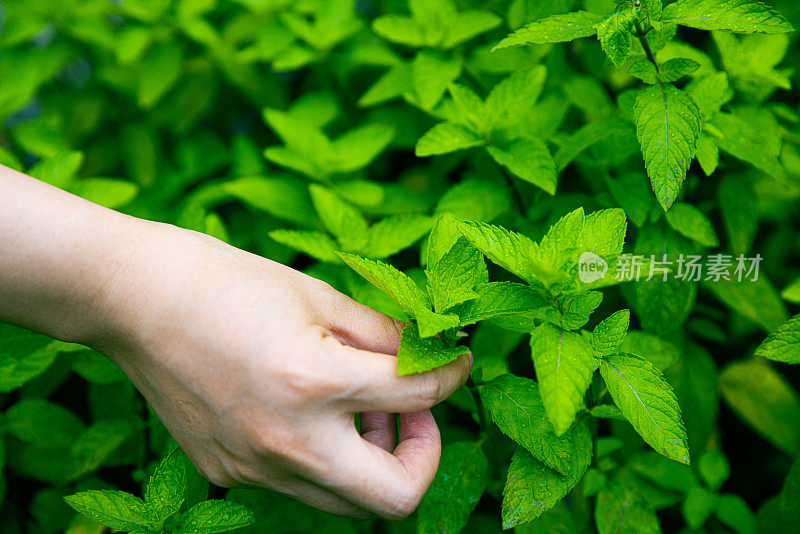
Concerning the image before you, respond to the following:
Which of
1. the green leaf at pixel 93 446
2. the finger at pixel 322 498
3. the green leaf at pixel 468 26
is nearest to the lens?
the finger at pixel 322 498

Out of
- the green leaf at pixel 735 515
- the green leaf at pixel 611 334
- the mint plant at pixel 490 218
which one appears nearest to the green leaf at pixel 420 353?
the mint plant at pixel 490 218

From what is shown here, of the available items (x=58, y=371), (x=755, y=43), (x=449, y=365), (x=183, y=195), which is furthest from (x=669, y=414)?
(x=183, y=195)

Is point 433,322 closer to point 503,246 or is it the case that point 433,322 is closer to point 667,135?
point 503,246

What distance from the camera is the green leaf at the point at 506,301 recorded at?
3.40 feet

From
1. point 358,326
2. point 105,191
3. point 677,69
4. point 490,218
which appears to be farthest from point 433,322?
point 105,191

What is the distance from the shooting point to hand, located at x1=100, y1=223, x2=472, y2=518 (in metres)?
0.92

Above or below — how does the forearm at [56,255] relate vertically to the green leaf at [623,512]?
above

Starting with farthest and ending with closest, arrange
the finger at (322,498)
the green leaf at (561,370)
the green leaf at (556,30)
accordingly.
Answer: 1. the green leaf at (556,30)
2. the finger at (322,498)
3. the green leaf at (561,370)

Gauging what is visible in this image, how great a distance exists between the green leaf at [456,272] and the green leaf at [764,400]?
3.58 feet

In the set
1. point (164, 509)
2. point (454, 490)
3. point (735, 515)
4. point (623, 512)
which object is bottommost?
point (735, 515)

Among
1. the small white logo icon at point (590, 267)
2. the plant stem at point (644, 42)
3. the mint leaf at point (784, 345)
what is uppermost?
the plant stem at point (644, 42)

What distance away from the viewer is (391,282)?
1022 mm

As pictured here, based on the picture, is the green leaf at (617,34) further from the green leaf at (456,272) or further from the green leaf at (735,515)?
the green leaf at (735,515)

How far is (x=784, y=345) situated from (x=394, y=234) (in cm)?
80
